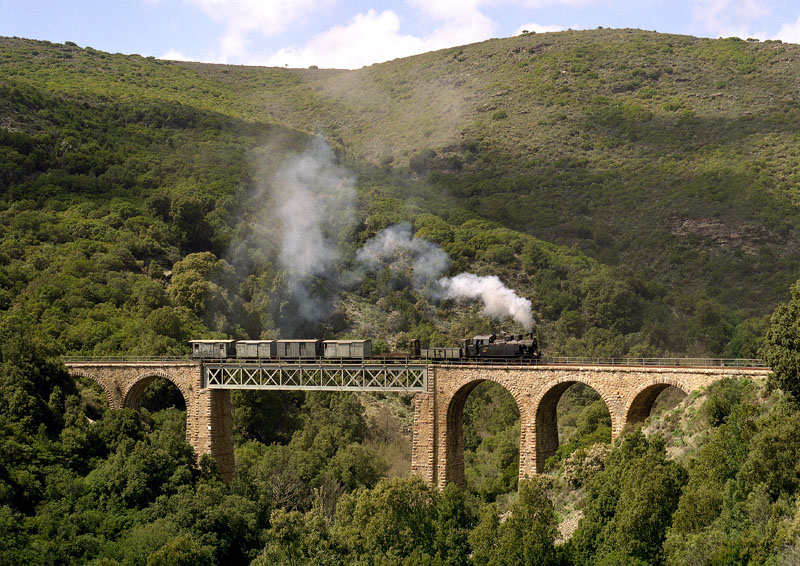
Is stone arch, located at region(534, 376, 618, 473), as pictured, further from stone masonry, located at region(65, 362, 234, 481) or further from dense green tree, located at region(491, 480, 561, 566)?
stone masonry, located at region(65, 362, 234, 481)

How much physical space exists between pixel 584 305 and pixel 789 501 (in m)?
67.6

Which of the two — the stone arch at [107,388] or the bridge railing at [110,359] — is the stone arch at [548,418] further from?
the stone arch at [107,388]

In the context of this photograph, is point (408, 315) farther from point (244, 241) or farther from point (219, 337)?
point (219, 337)

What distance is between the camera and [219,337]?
79.6 metres

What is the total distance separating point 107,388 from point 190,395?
6.71m

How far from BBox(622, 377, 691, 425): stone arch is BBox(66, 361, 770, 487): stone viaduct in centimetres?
5

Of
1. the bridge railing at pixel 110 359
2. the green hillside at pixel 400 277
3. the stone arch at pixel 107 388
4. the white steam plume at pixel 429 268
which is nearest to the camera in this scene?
the green hillside at pixel 400 277

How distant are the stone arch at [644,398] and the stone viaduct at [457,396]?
48 millimetres

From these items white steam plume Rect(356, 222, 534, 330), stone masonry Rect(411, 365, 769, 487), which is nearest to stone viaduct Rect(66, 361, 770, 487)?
stone masonry Rect(411, 365, 769, 487)

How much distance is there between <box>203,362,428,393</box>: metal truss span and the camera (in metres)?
54.9

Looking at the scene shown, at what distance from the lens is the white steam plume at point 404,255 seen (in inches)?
4272

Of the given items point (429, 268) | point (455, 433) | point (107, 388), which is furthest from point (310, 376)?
point (429, 268)

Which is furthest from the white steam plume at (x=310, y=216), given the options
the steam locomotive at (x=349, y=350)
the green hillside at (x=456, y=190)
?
the steam locomotive at (x=349, y=350)

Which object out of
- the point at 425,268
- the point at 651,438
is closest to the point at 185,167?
the point at 425,268
